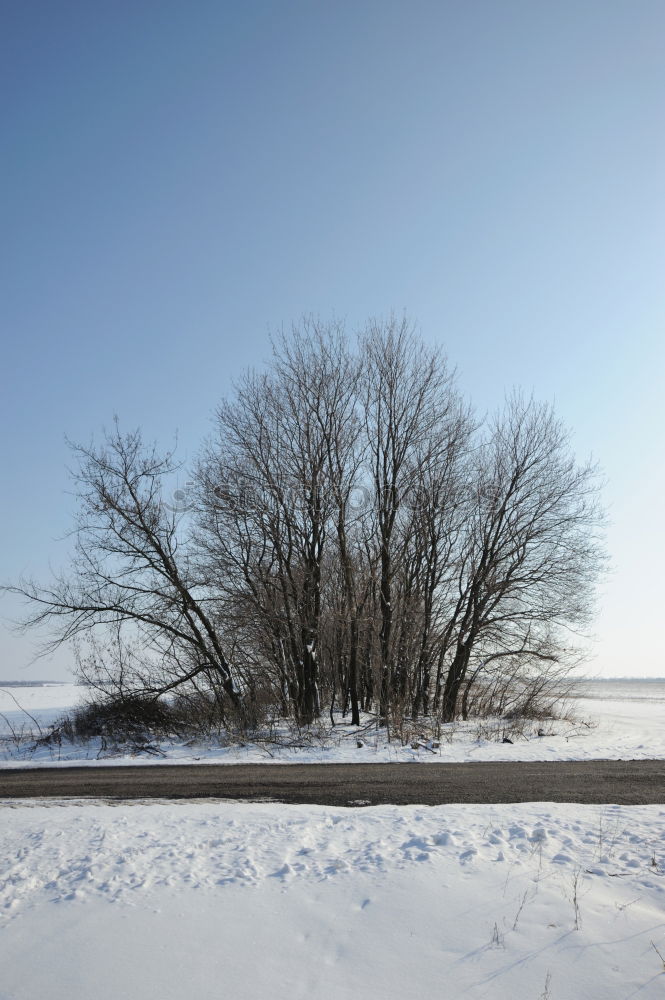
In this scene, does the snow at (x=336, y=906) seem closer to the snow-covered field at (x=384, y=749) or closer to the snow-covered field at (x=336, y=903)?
the snow-covered field at (x=336, y=903)

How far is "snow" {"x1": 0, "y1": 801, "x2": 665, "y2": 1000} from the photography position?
4.36 metres

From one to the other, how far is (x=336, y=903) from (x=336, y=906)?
0.14 ft

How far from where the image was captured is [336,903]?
531cm

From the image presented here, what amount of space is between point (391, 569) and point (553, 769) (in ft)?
32.1

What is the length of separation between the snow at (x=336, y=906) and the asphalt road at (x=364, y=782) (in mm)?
1320

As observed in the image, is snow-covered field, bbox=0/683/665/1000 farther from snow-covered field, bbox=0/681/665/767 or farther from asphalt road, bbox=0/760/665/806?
snow-covered field, bbox=0/681/665/767

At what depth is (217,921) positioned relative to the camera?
16.6 feet

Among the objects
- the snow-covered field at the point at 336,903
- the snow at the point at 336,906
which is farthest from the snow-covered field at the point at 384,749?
the snow at the point at 336,906

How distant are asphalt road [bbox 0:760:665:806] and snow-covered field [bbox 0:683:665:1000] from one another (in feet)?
2.82

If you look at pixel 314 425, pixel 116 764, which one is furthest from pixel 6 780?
pixel 314 425

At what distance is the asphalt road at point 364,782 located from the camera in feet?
28.8

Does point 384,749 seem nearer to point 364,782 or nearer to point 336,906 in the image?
point 364,782

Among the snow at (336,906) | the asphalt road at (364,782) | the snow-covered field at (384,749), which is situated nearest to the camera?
the snow at (336,906)

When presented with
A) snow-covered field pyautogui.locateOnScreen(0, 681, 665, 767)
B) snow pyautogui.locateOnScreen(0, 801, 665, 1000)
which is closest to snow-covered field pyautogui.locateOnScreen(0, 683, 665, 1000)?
snow pyautogui.locateOnScreen(0, 801, 665, 1000)
